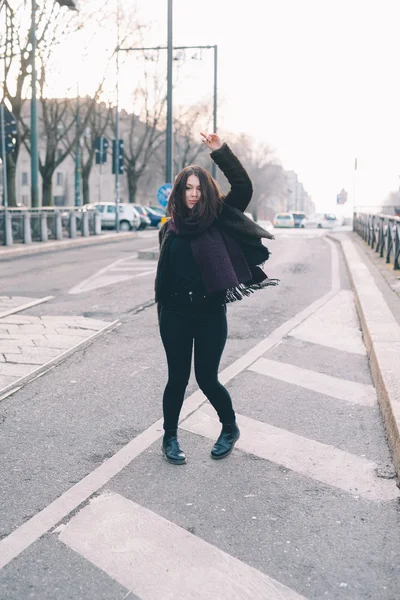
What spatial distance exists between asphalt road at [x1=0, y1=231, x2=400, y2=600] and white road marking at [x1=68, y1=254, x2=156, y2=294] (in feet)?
16.7

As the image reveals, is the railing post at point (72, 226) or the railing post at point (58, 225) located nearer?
the railing post at point (58, 225)

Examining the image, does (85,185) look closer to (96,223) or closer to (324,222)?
(96,223)

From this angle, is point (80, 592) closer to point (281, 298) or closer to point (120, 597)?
point (120, 597)

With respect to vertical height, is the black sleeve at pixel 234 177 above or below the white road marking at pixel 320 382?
above

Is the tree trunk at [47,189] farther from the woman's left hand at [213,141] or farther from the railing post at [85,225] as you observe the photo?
the woman's left hand at [213,141]

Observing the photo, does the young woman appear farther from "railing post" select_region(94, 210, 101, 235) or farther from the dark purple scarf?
"railing post" select_region(94, 210, 101, 235)

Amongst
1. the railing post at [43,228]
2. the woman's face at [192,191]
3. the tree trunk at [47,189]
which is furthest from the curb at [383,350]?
the tree trunk at [47,189]

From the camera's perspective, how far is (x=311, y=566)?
3.28 m

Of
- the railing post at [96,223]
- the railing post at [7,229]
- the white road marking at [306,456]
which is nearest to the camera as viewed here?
the white road marking at [306,456]

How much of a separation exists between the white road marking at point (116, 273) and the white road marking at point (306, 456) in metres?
7.23

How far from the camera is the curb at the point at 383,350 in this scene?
499cm

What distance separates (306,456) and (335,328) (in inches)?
188

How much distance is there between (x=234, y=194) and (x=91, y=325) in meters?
4.98

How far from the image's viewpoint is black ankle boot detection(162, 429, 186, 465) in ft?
14.8
